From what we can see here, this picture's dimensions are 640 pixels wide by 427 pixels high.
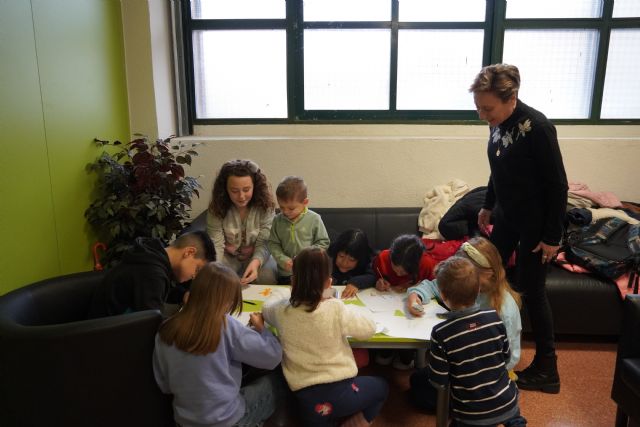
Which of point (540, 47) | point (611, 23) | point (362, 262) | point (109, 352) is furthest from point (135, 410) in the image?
point (611, 23)

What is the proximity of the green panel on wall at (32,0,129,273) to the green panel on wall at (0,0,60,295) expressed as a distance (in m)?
0.08

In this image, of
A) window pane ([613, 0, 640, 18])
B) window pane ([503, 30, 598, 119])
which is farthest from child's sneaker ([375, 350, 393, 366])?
window pane ([613, 0, 640, 18])

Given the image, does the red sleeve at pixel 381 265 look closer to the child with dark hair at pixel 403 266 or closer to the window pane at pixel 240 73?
the child with dark hair at pixel 403 266

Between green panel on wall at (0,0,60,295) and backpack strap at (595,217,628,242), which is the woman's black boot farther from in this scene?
green panel on wall at (0,0,60,295)

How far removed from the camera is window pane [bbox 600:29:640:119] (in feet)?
12.2

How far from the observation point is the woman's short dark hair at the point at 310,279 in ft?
5.38

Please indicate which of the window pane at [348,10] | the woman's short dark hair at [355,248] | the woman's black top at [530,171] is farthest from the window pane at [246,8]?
the woman's black top at [530,171]

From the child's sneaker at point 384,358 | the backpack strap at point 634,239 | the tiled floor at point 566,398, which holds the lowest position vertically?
the tiled floor at point 566,398

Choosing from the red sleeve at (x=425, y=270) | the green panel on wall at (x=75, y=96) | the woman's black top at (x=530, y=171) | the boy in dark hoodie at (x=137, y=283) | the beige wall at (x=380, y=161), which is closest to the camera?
the boy in dark hoodie at (x=137, y=283)

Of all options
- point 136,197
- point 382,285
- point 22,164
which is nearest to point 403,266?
point 382,285

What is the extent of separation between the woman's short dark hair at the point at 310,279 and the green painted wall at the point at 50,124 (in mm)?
1393

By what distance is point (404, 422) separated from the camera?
2.06m

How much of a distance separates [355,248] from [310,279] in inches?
32.9

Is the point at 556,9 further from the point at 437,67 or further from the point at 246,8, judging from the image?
the point at 246,8
